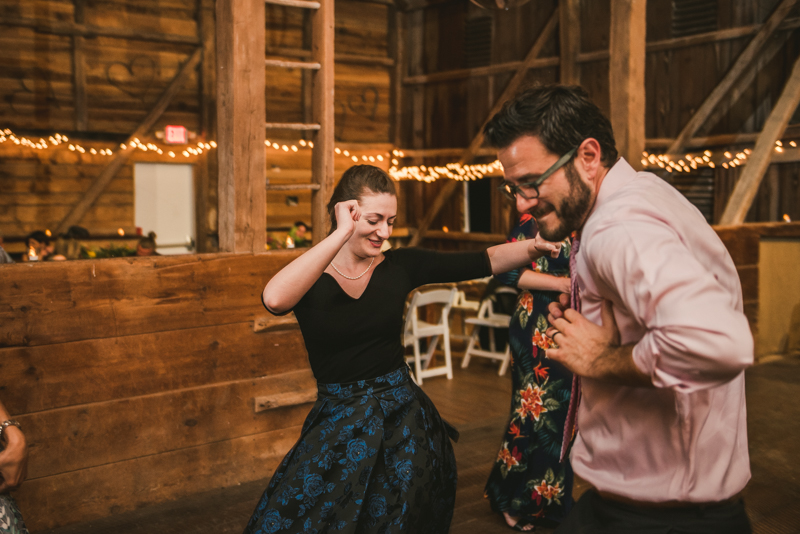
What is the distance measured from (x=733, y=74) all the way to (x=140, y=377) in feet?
24.6

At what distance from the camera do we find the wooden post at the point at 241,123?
12.1 feet

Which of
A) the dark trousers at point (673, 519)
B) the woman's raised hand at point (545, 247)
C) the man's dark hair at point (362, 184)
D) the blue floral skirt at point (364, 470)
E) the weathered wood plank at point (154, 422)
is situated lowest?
the weathered wood plank at point (154, 422)

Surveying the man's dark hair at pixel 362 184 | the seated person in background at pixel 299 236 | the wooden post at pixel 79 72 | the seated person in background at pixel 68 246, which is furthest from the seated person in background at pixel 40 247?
the man's dark hair at pixel 362 184

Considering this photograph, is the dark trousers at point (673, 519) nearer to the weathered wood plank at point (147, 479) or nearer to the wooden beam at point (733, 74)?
the weathered wood plank at point (147, 479)

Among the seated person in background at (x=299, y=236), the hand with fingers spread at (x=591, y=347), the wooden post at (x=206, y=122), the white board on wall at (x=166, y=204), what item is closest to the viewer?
the hand with fingers spread at (x=591, y=347)

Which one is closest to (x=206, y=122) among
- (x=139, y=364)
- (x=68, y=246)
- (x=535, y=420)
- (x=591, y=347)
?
(x=68, y=246)

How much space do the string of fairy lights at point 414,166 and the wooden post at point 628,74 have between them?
3.07 ft

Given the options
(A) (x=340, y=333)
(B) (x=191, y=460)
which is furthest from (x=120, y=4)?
(A) (x=340, y=333)

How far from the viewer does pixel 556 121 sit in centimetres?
131

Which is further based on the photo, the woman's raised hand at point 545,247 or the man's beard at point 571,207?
the woman's raised hand at point 545,247

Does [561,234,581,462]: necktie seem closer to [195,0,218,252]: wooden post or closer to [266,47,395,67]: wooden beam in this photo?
[195,0,218,252]: wooden post

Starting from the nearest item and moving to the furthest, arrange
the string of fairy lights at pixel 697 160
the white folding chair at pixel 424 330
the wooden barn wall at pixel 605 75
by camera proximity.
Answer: the white folding chair at pixel 424 330
the wooden barn wall at pixel 605 75
the string of fairy lights at pixel 697 160

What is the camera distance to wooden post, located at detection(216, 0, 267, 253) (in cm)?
369

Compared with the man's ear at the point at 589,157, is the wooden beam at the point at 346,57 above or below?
above
